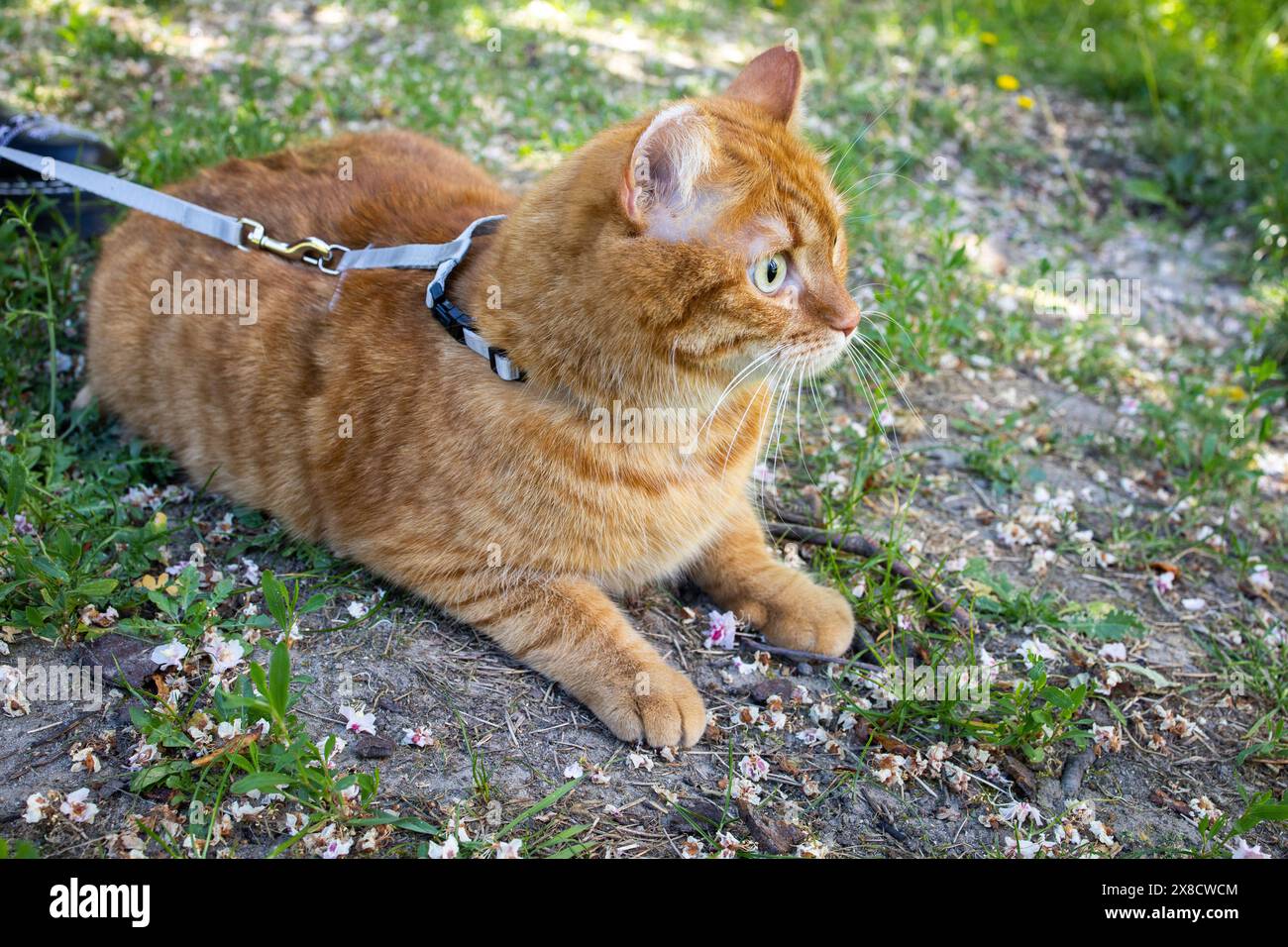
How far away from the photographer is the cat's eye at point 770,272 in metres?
2.28

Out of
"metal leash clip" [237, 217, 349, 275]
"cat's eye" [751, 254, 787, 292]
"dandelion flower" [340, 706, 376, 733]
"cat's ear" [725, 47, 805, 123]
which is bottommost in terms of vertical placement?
"dandelion flower" [340, 706, 376, 733]

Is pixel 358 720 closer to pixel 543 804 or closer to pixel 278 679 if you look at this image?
pixel 278 679

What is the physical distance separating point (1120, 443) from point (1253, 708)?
1.20 m

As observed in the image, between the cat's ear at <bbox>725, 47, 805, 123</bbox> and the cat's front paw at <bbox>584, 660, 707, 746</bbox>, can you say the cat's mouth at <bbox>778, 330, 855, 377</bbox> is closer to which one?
the cat's ear at <bbox>725, 47, 805, 123</bbox>

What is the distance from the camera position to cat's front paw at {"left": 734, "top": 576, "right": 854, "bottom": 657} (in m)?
2.71

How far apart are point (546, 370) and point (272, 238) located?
1.15 meters

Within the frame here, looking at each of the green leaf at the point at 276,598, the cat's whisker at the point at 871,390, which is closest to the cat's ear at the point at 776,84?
the cat's whisker at the point at 871,390

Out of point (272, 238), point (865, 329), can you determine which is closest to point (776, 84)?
point (865, 329)

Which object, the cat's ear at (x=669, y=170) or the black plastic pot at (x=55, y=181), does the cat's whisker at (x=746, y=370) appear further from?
the black plastic pot at (x=55, y=181)

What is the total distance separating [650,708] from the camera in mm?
2402

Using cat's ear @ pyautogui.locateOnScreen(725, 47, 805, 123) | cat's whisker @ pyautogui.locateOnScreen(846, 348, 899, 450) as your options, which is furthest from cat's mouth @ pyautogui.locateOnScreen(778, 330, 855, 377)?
cat's ear @ pyautogui.locateOnScreen(725, 47, 805, 123)

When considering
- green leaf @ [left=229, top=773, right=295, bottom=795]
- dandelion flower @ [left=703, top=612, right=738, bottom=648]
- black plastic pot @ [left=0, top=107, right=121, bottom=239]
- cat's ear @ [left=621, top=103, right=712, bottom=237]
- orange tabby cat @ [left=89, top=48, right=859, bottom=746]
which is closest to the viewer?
green leaf @ [left=229, top=773, right=295, bottom=795]

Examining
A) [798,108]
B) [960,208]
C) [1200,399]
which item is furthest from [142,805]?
[960,208]

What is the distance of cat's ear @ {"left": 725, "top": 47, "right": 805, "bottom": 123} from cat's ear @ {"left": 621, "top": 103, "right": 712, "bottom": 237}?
20.0 inches
